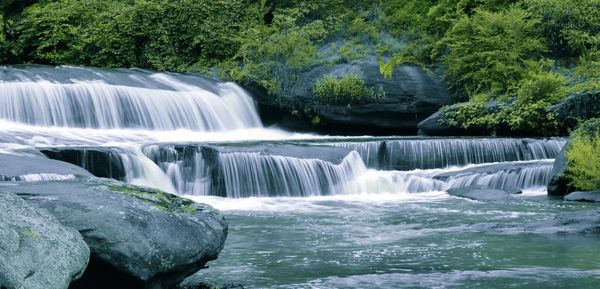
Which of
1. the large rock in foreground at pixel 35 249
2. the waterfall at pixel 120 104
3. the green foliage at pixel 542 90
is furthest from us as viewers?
the green foliage at pixel 542 90

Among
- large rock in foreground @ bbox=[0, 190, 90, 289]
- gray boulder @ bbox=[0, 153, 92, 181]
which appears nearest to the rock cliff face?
gray boulder @ bbox=[0, 153, 92, 181]

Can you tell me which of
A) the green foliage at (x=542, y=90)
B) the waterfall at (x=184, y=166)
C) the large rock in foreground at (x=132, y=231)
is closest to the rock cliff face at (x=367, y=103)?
the green foliage at (x=542, y=90)

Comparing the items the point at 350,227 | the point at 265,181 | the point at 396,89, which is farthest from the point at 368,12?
the point at 350,227

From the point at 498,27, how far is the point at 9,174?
658 inches

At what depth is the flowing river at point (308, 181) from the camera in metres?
9.00

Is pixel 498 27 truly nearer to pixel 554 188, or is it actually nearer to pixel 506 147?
pixel 506 147

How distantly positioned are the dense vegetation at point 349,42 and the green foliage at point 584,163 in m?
5.49

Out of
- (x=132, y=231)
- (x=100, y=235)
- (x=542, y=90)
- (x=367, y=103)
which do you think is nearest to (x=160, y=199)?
(x=132, y=231)

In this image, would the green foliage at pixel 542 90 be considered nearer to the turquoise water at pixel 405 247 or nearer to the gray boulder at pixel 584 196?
the gray boulder at pixel 584 196

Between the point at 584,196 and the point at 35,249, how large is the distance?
39.9 feet

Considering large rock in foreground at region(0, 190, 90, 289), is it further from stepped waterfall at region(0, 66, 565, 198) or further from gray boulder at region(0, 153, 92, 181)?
stepped waterfall at region(0, 66, 565, 198)

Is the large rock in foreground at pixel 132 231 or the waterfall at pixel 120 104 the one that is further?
the waterfall at pixel 120 104

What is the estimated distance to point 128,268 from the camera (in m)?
6.19

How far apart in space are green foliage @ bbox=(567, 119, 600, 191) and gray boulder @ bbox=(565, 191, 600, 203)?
314 millimetres
